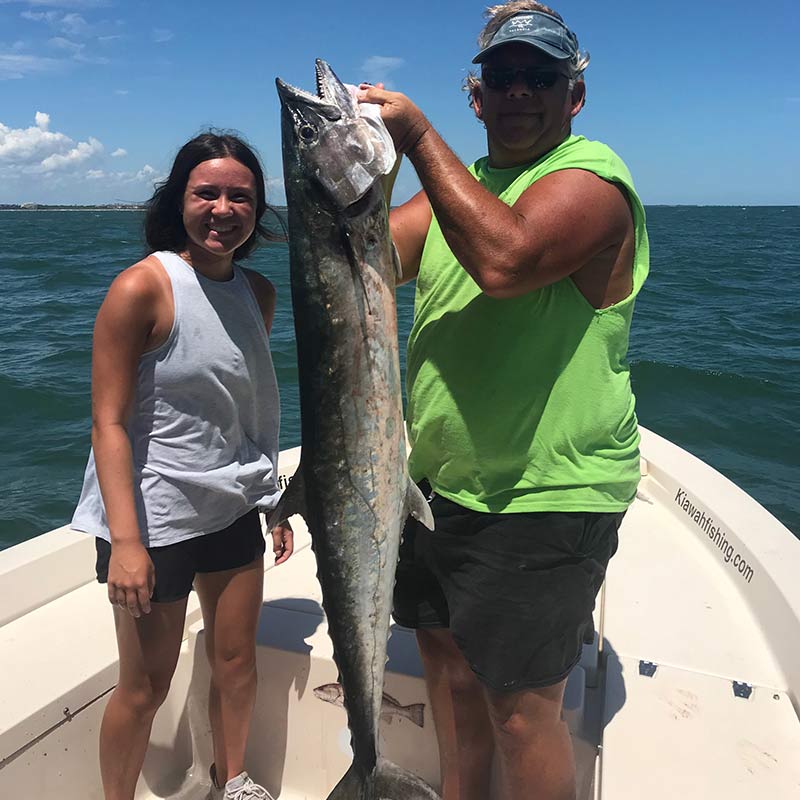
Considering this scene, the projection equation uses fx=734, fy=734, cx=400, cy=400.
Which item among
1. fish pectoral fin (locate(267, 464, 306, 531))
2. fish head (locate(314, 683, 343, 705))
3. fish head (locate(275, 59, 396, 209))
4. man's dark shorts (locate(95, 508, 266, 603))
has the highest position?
fish head (locate(275, 59, 396, 209))

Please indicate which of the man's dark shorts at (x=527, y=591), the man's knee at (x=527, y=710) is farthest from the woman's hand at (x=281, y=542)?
the man's knee at (x=527, y=710)

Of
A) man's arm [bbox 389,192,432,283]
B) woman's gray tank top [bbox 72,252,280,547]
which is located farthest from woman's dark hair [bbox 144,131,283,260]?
man's arm [bbox 389,192,432,283]

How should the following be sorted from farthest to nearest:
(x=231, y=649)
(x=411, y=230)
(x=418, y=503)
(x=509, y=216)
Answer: (x=231, y=649) → (x=411, y=230) → (x=418, y=503) → (x=509, y=216)

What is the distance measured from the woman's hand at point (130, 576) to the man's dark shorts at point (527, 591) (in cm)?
96

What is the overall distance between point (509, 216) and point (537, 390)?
529 millimetres

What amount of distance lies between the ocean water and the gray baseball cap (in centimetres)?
143

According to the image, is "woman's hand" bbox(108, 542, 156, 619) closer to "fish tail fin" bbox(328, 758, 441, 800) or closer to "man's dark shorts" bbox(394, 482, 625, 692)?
"fish tail fin" bbox(328, 758, 441, 800)

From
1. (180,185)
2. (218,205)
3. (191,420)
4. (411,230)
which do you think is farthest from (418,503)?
(180,185)

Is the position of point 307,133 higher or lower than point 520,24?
lower

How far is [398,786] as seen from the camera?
2.48 m

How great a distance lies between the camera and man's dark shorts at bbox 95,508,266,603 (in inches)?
94.3

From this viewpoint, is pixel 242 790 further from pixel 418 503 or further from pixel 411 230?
pixel 411 230

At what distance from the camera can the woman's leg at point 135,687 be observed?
2.41m

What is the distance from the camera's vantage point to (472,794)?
2.57 metres
